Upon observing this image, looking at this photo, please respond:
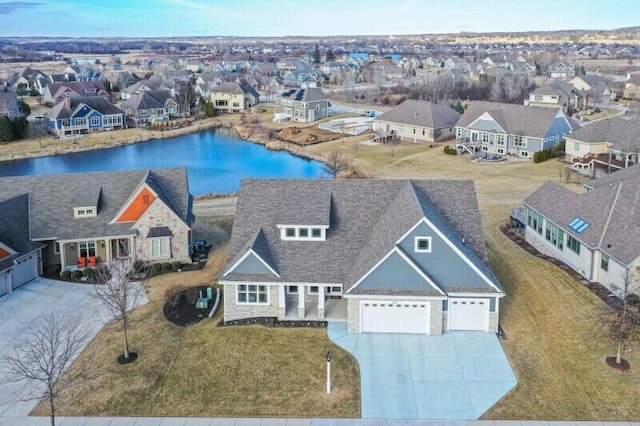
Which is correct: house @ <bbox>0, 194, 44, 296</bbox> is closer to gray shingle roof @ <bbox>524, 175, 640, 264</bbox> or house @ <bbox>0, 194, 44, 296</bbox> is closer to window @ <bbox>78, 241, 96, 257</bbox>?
window @ <bbox>78, 241, 96, 257</bbox>

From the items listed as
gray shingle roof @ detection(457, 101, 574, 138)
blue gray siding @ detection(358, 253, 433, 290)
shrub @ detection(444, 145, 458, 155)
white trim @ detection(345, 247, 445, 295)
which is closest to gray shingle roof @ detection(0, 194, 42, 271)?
white trim @ detection(345, 247, 445, 295)

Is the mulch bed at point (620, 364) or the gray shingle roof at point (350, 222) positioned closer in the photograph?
the mulch bed at point (620, 364)

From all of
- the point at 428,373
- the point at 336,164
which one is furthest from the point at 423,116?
the point at 428,373

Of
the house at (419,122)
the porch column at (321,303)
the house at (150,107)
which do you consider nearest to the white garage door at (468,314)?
the porch column at (321,303)

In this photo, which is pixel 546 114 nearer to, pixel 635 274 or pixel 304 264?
pixel 635 274

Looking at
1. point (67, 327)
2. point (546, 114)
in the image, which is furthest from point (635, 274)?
point (546, 114)

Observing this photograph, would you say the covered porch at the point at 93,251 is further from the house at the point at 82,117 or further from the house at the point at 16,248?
the house at the point at 82,117
